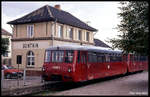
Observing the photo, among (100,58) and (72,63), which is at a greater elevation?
(100,58)

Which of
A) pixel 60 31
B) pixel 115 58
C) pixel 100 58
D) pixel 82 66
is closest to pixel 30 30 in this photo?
pixel 60 31

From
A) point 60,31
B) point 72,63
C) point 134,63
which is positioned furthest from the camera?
point 60,31

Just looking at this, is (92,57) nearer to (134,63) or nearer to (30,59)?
(134,63)

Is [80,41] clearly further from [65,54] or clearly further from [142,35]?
[142,35]

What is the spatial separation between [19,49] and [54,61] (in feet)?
47.9

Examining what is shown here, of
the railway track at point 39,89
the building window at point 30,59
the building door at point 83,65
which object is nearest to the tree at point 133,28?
the building door at point 83,65

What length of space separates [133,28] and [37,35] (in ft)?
52.8

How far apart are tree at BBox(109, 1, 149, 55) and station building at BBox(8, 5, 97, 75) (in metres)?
13.1

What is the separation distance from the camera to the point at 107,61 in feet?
75.3

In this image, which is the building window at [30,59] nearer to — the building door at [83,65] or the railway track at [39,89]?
the railway track at [39,89]

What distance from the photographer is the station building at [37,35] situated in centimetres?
3047

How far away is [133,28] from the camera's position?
17188 mm

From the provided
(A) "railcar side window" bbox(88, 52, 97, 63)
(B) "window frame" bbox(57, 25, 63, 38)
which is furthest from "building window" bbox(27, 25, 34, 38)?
(A) "railcar side window" bbox(88, 52, 97, 63)

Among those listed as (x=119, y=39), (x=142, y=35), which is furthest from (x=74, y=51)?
(x=142, y=35)
